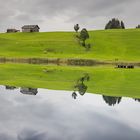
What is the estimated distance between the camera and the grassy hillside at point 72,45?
14509 centimetres

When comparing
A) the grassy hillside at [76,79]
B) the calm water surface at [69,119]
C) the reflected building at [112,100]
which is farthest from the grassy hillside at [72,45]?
the calm water surface at [69,119]

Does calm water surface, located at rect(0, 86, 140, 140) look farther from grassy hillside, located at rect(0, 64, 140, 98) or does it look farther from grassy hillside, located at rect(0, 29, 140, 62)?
grassy hillside, located at rect(0, 29, 140, 62)

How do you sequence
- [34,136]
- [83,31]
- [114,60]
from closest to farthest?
[34,136] → [114,60] → [83,31]

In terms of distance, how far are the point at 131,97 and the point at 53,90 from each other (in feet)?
36.7

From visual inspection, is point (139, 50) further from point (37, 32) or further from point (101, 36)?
point (37, 32)

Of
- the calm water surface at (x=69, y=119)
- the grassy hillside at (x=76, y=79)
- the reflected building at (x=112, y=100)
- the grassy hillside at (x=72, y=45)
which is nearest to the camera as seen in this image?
the calm water surface at (x=69, y=119)

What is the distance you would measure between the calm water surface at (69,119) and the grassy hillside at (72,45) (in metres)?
97.5

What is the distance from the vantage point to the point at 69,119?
91.6ft

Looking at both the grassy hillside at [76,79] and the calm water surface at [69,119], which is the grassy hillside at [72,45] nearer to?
the grassy hillside at [76,79]

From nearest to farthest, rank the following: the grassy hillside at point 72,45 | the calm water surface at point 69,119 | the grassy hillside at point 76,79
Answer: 1. the calm water surface at point 69,119
2. the grassy hillside at point 76,79
3. the grassy hillside at point 72,45

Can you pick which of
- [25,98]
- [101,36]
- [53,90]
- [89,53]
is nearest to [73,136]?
[25,98]

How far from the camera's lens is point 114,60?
126m

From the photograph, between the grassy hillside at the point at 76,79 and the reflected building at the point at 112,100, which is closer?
the reflected building at the point at 112,100

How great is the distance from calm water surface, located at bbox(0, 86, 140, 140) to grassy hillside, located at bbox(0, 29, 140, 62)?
9746 centimetres
